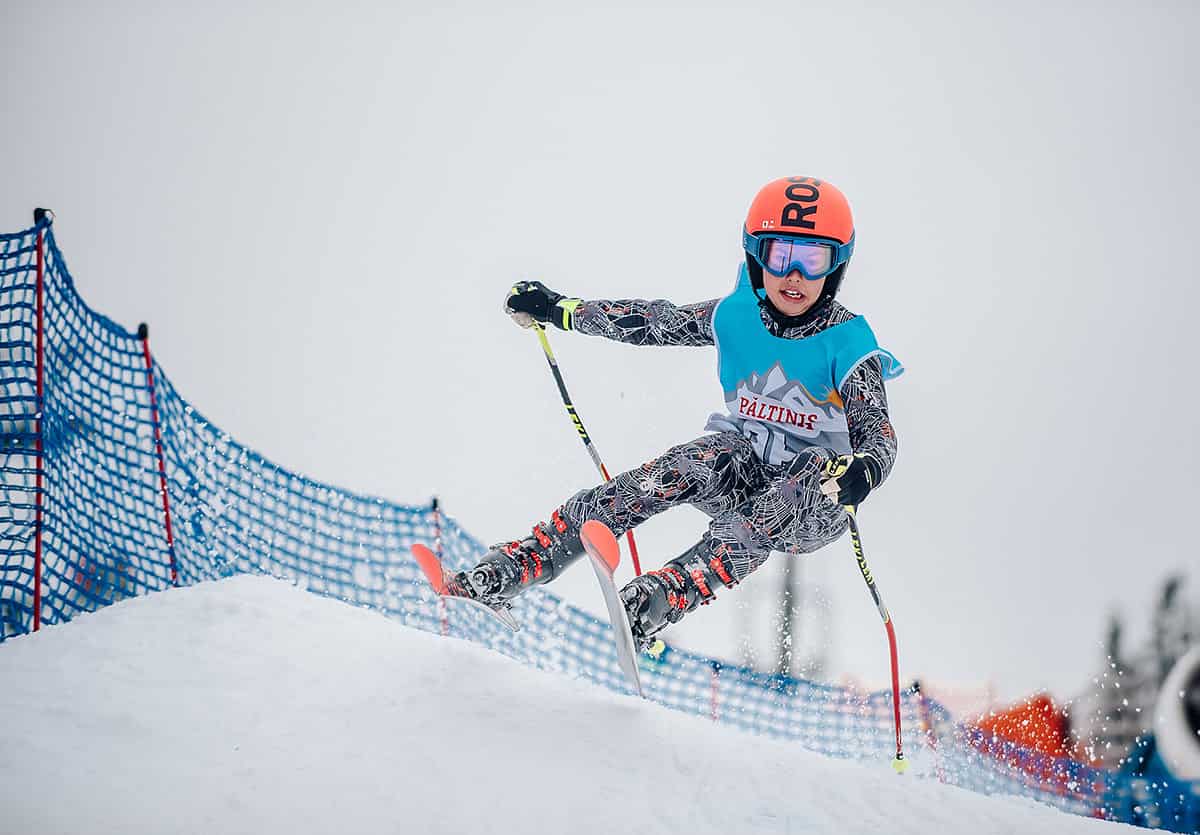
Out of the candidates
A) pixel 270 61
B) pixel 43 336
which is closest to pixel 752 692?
pixel 43 336

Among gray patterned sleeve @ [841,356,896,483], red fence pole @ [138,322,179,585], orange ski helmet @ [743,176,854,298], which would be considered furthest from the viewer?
red fence pole @ [138,322,179,585]

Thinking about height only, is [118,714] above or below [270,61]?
below

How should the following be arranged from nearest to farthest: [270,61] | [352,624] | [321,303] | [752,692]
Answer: [352,624]
[752,692]
[321,303]
[270,61]

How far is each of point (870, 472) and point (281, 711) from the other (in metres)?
2.23

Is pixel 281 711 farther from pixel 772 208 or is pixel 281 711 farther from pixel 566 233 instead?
pixel 566 233

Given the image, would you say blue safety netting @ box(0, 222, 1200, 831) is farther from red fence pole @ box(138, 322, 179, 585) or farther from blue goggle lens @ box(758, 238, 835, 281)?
blue goggle lens @ box(758, 238, 835, 281)

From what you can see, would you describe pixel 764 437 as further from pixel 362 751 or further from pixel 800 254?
pixel 362 751

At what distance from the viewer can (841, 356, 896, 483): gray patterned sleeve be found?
10.7 feet

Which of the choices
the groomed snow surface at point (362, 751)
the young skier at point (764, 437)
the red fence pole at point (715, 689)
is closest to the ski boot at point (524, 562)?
the young skier at point (764, 437)

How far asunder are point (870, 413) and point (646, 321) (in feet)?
3.43

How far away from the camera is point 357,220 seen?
65.2 ft

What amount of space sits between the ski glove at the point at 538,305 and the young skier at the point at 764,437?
0.41 metres

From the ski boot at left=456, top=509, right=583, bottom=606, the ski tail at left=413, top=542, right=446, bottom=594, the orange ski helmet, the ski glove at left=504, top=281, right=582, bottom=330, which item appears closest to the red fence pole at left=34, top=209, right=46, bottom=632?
the ski tail at left=413, top=542, right=446, bottom=594

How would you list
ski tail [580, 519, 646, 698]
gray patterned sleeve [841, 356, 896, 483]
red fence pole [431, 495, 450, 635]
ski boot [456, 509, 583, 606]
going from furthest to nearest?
red fence pole [431, 495, 450, 635]
ski boot [456, 509, 583, 606]
gray patterned sleeve [841, 356, 896, 483]
ski tail [580, 519, 646, 698]
